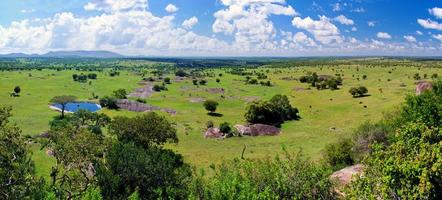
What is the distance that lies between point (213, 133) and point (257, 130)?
10.8 metres

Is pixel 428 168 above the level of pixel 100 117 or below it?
above

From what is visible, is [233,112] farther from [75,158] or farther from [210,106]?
[75,158]

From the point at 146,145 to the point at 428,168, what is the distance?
174 feet

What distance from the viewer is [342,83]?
569ft

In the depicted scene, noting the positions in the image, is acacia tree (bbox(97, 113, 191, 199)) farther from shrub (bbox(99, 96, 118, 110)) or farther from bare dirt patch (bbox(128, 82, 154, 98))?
bare dirt patch (bbox(128, 82, 154, 98))

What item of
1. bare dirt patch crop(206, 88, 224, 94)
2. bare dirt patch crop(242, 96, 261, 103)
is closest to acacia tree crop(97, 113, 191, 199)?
bare dirt patch crop(242, 96, 261, 103)

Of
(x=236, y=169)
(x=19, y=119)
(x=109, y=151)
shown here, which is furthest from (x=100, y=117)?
(x=236, y=169)

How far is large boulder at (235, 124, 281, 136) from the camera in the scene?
90.7 metres

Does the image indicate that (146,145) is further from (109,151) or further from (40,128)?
(40,128)

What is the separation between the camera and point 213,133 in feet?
291

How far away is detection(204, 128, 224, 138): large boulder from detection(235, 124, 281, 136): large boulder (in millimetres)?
5225

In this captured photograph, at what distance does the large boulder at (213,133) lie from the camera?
87562 mm

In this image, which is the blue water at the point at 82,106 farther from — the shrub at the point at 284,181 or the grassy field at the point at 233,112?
the shrub at the point at 284,181

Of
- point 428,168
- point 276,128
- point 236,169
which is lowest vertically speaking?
point 276,128
